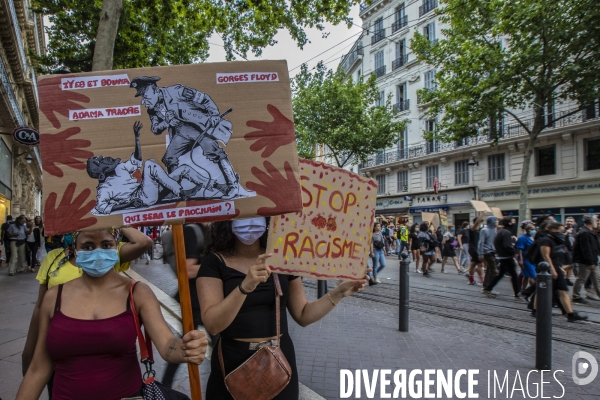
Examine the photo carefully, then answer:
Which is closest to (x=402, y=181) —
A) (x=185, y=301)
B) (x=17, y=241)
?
(x=17, y=241)

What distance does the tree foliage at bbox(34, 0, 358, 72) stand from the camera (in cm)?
1023

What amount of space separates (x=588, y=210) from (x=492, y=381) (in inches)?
883

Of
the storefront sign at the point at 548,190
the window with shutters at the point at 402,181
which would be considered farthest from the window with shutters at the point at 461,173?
the window with shutters at the point at 402,181

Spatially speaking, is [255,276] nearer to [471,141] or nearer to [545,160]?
[545,160]

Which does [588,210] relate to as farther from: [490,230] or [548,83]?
[490,230]

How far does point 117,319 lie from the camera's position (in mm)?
2082

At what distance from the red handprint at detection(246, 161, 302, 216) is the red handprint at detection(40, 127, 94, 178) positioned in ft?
2.44

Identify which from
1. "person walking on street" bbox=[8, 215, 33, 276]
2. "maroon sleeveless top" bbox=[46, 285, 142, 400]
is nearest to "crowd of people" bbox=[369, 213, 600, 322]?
"maroon sleeveless top" bbox=[46, 285, 142, 400]

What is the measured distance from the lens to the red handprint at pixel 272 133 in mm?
2092

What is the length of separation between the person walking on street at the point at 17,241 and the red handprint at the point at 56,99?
12.4 m

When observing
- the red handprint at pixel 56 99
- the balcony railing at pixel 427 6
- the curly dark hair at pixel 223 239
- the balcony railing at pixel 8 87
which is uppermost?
the balcony railing at pixel 427 6

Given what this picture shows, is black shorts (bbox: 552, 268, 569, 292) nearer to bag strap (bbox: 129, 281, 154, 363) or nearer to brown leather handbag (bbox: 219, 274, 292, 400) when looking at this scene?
brown leather handbag (bbox: 219, 274, 292, 400)

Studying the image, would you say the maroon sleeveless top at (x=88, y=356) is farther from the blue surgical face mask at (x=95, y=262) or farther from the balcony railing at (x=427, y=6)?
the balcony railing at (x=427, y=6)

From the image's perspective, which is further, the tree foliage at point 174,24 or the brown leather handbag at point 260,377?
the tree foliage at point 174,24
